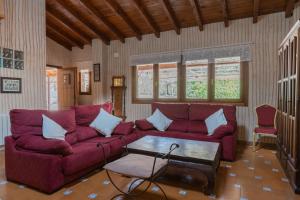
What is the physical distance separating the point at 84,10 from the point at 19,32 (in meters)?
1.62

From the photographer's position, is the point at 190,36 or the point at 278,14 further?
the point at 190,36

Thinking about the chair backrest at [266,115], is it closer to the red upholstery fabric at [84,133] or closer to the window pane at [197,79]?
the window pane at [197,79]

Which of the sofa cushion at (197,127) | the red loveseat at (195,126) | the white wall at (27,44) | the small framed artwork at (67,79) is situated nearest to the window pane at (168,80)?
the red loveseat at (195,126)

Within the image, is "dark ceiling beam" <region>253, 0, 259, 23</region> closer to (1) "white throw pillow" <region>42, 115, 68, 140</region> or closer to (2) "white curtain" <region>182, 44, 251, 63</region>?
(2) "white curtain" <region>182, 44, 251, 63</region>

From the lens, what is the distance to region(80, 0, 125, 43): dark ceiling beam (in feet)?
14.8

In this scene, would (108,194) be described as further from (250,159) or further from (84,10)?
(84,10)

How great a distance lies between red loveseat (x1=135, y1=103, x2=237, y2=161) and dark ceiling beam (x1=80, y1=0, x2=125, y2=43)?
250 centimetres

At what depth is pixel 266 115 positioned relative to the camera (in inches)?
162

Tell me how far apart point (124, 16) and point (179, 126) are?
3.06m

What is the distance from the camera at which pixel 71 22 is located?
5.49 meters

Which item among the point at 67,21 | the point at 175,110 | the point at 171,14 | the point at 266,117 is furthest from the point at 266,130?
the point at 67,21

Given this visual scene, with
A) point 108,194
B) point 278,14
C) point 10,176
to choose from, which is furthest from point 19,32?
point 278,14

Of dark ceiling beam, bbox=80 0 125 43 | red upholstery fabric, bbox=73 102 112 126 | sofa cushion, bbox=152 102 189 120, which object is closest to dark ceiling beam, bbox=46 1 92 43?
dark ceiling beam, bbox=80 0 125 43

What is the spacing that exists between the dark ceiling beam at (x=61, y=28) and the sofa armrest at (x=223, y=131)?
16.5 ft
